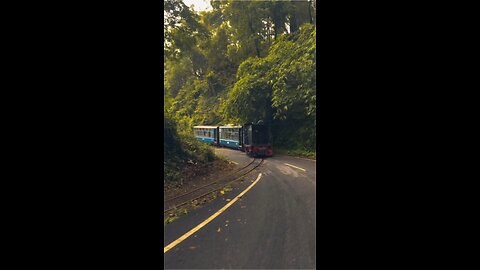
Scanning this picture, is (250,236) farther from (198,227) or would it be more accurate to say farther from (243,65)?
(243,65)

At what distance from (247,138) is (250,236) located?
12297 mm

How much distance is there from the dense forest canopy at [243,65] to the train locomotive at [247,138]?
37.1 inches

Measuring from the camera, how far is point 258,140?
15297mm

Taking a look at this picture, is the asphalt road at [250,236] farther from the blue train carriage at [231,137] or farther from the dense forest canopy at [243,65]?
the blue train carriage at [231,137]

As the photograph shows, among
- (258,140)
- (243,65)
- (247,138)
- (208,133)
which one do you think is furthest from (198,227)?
(208,133)

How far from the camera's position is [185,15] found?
856 cm

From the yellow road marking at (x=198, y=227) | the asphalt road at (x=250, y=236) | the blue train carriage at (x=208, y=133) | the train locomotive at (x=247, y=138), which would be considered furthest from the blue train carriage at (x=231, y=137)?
the asphalt road at (x=250, y=236)

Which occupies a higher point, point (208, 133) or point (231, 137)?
point (208, 133)
